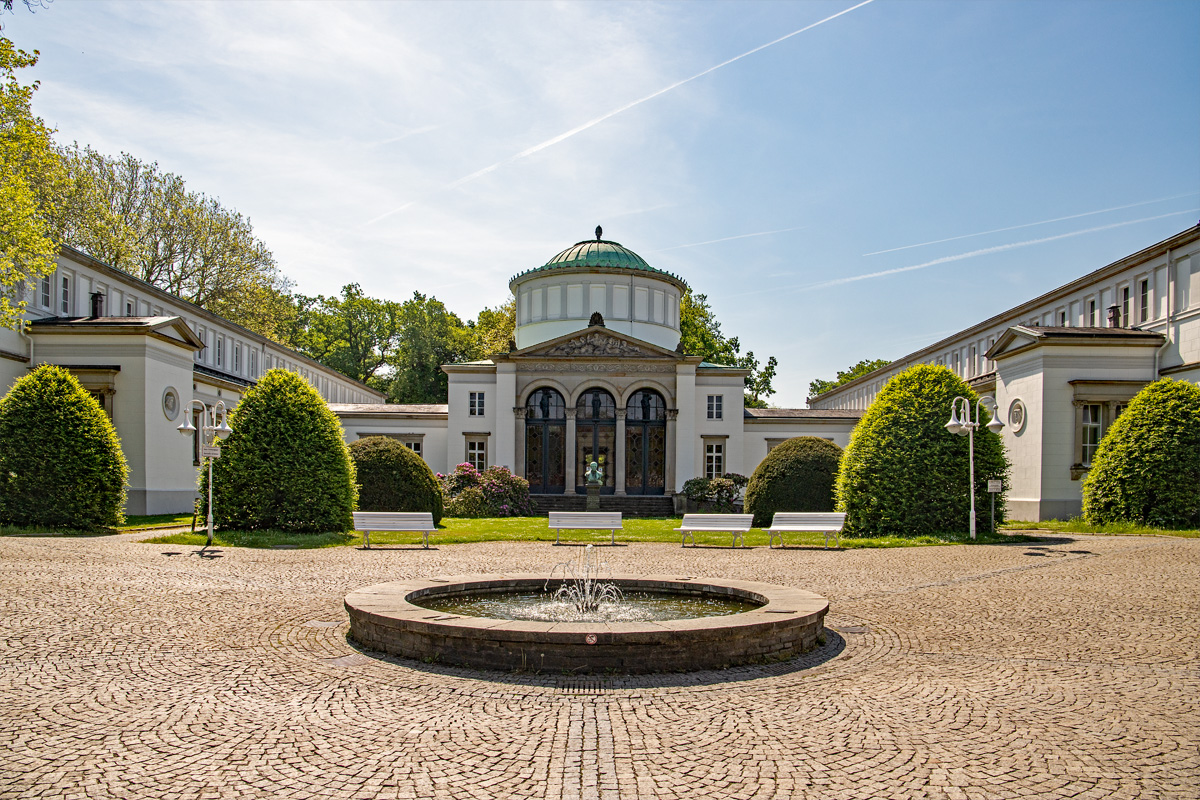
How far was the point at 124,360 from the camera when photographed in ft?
Result: 95.3

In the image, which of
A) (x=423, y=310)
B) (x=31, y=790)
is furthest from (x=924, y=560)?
(x=423, y=310)

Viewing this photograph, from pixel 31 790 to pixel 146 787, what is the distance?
26.1 inches

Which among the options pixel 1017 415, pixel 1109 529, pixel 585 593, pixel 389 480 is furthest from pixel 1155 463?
pixel 389 480

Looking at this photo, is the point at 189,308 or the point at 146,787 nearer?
the point at 146,787

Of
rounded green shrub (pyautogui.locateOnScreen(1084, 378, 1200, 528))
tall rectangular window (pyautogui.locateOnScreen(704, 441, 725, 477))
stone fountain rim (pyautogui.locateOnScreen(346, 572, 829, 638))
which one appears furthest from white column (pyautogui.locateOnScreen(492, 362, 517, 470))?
stone fountain rim (pyautogui.locateOnScreen(346, 572, 829, 638))

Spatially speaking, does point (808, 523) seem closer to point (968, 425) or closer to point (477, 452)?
point (968, 425)

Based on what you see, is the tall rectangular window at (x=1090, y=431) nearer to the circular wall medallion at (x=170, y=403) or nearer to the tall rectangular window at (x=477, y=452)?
the tall rectangular window at (x=477, y=452)

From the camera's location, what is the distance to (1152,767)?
5473 mm

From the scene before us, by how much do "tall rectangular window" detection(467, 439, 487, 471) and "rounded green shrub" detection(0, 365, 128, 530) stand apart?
19303 millimetres

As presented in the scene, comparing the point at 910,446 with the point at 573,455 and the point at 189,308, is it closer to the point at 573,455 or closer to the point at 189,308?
the point at 573,455

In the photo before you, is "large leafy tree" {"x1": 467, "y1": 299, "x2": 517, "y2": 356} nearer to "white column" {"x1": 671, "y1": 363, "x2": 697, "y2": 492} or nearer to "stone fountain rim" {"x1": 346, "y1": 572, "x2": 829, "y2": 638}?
"white column" {"x1": 671, "y1": 363, "x2": 697, "y2": 492}

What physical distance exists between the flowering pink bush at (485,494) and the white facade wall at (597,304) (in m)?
11.7

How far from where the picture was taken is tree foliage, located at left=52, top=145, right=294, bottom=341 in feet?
136

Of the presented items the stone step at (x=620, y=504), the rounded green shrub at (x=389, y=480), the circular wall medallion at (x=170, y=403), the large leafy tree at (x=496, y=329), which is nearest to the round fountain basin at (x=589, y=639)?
the rounded green shrub at (x=389, y=480)
